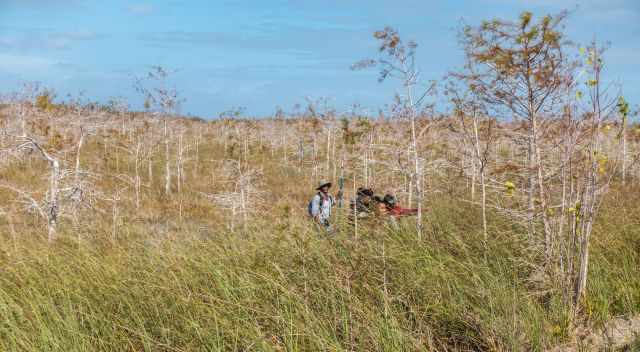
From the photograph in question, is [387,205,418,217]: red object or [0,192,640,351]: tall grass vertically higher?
[387,205,418,217]: red object

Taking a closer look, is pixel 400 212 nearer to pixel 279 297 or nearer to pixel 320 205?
pixel 320 205

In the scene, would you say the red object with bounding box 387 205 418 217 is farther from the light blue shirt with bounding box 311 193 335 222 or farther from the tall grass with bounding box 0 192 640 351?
the tall grass with bounding box 0 192 640 351

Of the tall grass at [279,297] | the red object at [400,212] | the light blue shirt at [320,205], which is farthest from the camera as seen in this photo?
the light blue shirt at [320,205]

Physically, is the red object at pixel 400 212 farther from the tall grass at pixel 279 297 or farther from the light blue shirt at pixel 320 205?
the tall grass at pixel 279 297

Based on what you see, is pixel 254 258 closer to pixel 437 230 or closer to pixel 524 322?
pixel 524 322

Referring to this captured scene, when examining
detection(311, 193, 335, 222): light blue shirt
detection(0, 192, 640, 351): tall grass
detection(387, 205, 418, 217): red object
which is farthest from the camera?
detection(311, 193, 335, 222): light blue shirt

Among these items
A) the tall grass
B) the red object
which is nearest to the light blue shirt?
the red object

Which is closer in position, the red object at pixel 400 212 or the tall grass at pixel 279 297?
the tall grass at pixel 279 297

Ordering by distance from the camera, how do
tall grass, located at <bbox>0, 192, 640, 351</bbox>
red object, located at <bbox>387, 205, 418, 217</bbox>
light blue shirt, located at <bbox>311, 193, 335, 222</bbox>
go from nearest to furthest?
tall grass, located at <bbox>0, 192, 640, 351</bbox>, red object, located at <bbox>387, 205, 418, 217</bbox>, light blue shirt, located at <bbox>311, 193, 335, 222</bbox>

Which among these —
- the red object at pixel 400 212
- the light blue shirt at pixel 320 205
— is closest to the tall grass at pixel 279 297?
the red object at pixel 400 212

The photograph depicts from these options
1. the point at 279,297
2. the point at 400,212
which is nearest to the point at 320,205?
the point at 400,212

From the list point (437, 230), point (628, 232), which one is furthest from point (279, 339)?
point (628, 232)

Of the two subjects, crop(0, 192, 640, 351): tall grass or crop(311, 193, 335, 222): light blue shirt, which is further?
crop(311, 193, 335, 222): light blue shirt

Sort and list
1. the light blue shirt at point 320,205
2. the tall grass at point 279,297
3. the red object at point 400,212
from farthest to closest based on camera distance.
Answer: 1. the light blue shirt at point 320,205
2. the red object at point 400,212
3. the tall grass at point 279,297
